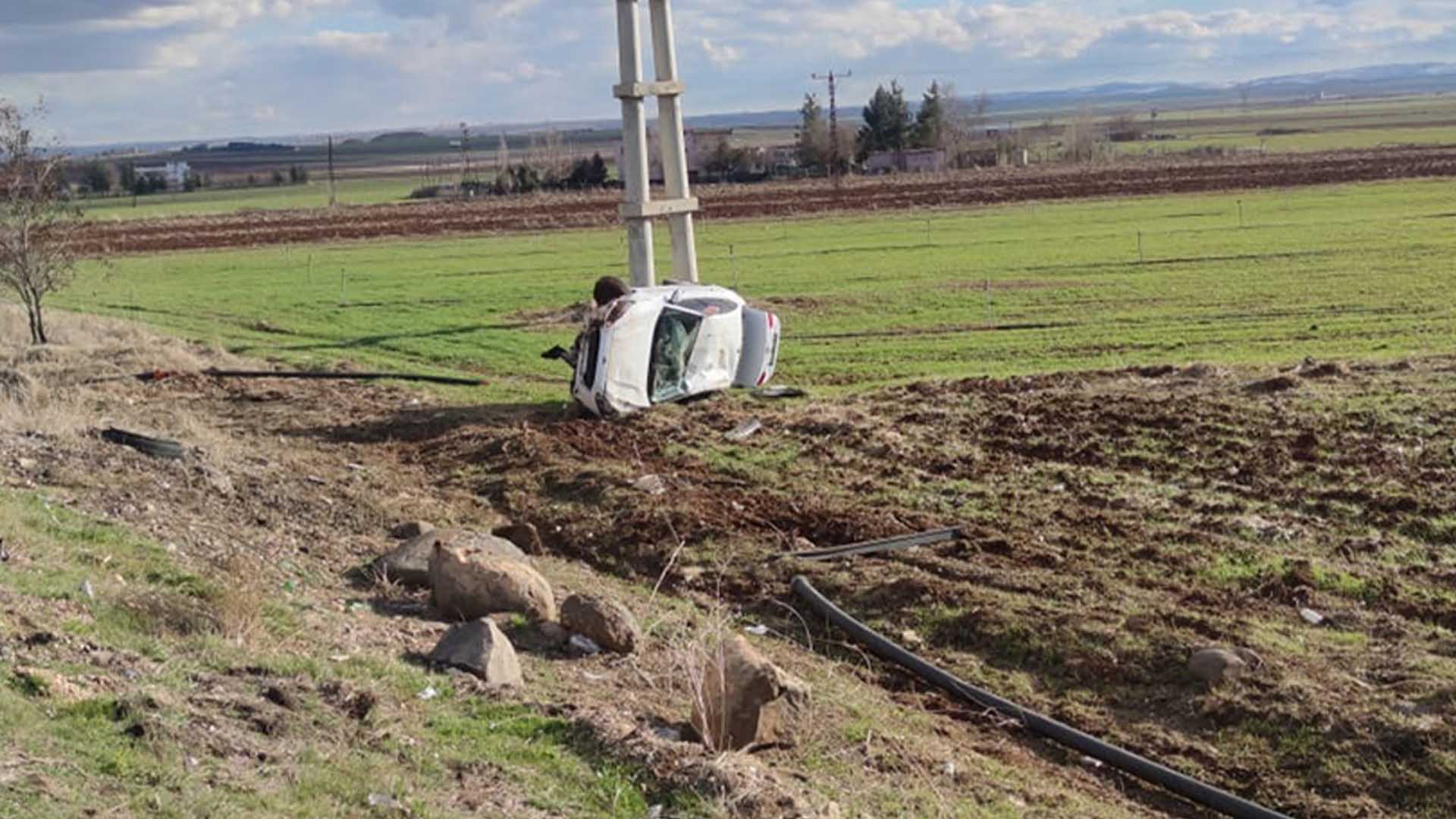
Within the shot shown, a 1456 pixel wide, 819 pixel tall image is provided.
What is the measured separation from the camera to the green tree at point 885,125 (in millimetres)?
125750

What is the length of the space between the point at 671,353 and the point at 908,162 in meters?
102

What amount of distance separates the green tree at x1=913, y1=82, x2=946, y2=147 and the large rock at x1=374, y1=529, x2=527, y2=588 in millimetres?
116875

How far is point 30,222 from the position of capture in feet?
93.1

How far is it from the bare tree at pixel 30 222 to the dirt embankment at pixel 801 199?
3543cm

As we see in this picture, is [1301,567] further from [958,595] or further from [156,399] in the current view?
[156,399]

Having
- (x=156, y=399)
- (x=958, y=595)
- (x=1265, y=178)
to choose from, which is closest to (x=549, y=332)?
(x=156, y=399)

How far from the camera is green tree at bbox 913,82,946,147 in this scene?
5012 inches

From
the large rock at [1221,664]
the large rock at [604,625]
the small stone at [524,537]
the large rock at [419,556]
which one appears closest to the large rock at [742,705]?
the large rock at [604,625]

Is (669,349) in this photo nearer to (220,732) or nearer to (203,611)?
(203,611)

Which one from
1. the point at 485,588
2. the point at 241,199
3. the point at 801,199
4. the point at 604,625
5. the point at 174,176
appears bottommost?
the point at 604,625

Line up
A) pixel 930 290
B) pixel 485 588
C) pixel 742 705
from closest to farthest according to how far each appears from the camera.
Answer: pixel 742 705 < pixel 485 588 < pixel 930 290

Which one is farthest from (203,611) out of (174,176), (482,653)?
(174,176)

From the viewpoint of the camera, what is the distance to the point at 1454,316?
1051 inches

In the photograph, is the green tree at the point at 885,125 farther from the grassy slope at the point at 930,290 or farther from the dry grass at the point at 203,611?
the dry grass at the point at 203,611
